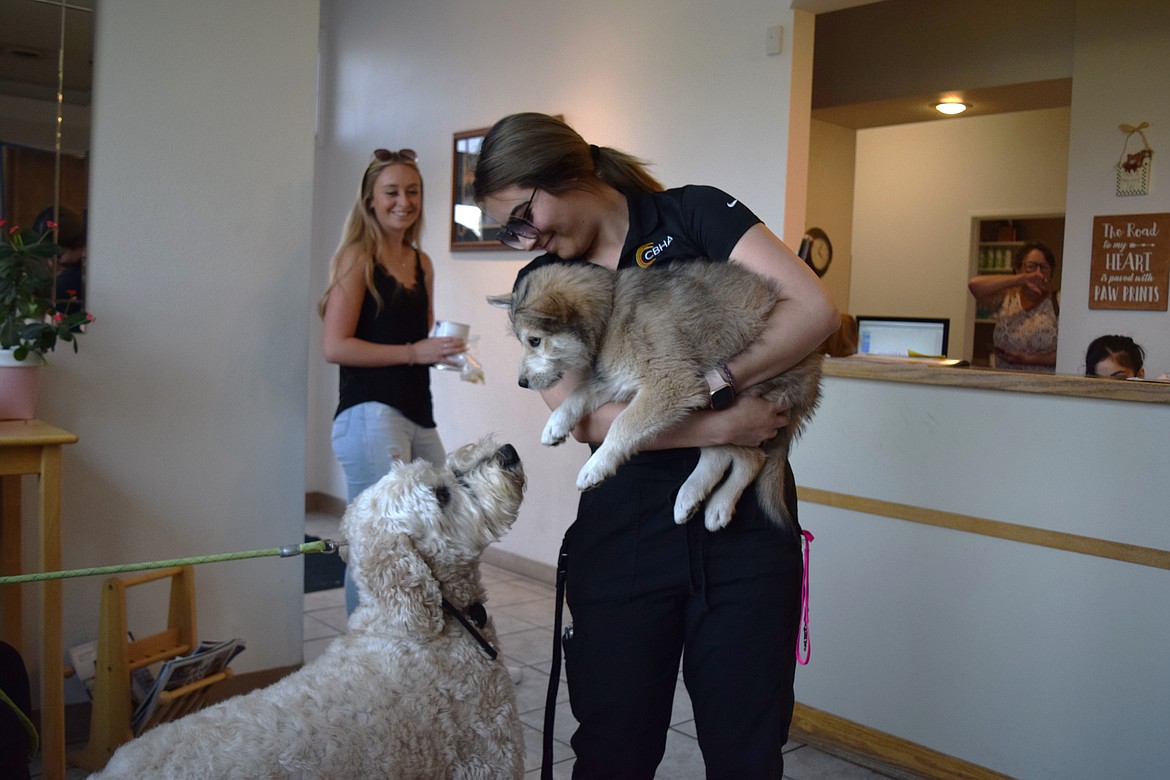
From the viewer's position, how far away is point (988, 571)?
2762 mm

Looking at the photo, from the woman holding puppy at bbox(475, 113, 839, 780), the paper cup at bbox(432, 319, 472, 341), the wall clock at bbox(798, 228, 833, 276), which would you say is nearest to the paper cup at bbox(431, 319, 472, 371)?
the paper cup at bbox(432, 319, 472, 341)

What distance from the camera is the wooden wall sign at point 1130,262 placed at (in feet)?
14.8

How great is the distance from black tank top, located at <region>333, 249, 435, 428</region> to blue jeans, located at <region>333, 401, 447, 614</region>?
1.2 inches

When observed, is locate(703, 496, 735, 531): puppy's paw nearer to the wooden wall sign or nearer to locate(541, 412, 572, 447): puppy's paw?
locate(541, 412, 572, 447): puppy's paw

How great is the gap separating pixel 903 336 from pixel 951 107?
1.60 metres

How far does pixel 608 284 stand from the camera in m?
1.71

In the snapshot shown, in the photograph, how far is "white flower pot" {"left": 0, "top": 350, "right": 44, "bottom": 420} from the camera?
266cm

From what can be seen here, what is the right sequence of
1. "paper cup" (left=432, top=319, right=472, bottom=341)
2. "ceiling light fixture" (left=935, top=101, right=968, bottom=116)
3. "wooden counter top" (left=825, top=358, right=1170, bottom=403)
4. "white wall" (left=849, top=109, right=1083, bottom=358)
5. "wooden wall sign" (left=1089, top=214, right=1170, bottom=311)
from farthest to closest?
"white wall" (left=849, top=109, right=1083, bottom=358) → "ceiling light fixture" (left=935, top=101, right=968, bottom=116) → "wooden wall sign" (left=1089, top=214, right=1170, bottom=311) → "paper cup" (left=432, top=319, right=472, bottom=341) → "wooden counter top" (left=825, top=358, right=1170, bottom=403)

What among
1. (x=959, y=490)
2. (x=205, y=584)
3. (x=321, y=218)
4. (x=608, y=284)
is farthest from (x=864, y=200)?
(x=608, y=284)

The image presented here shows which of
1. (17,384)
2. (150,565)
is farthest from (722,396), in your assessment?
(17,384)

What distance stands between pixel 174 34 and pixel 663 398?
241cm

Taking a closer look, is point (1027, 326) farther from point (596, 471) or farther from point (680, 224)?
point (596, 471)

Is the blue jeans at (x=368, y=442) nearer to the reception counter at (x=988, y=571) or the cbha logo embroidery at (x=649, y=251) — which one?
the reception counter at (x=988, y=571)

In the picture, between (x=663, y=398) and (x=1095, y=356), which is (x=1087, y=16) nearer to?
(x=1095, y=356)
